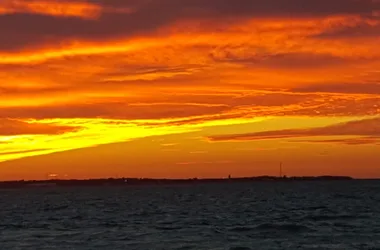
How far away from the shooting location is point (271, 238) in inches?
1996

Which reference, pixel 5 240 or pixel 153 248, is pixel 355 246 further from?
pixel 5 240

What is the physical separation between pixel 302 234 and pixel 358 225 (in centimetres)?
827

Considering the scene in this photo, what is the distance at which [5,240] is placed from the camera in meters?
52.0

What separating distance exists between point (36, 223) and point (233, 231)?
21.9 metres

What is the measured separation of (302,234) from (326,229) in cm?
424

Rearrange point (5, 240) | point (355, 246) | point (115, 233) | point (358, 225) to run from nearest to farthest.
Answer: point (355, 246)
point (5, 240)
point (115, 233)
point (358, 225)

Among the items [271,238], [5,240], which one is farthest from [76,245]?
[271,238]

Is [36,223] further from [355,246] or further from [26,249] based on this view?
[355,246]

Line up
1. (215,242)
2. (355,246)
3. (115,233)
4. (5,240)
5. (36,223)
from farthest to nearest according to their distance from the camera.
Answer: (36,223) < (115,233) < (5,240) < (215,242) < (355,246)

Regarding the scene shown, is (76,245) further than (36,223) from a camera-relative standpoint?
No

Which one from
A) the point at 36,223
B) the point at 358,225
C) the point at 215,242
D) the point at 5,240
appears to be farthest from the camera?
the point at 36,223

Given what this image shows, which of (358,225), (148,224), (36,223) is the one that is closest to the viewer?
(358,225)

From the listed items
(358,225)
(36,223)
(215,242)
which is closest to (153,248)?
(215,242)

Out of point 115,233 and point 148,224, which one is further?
point 148,224
